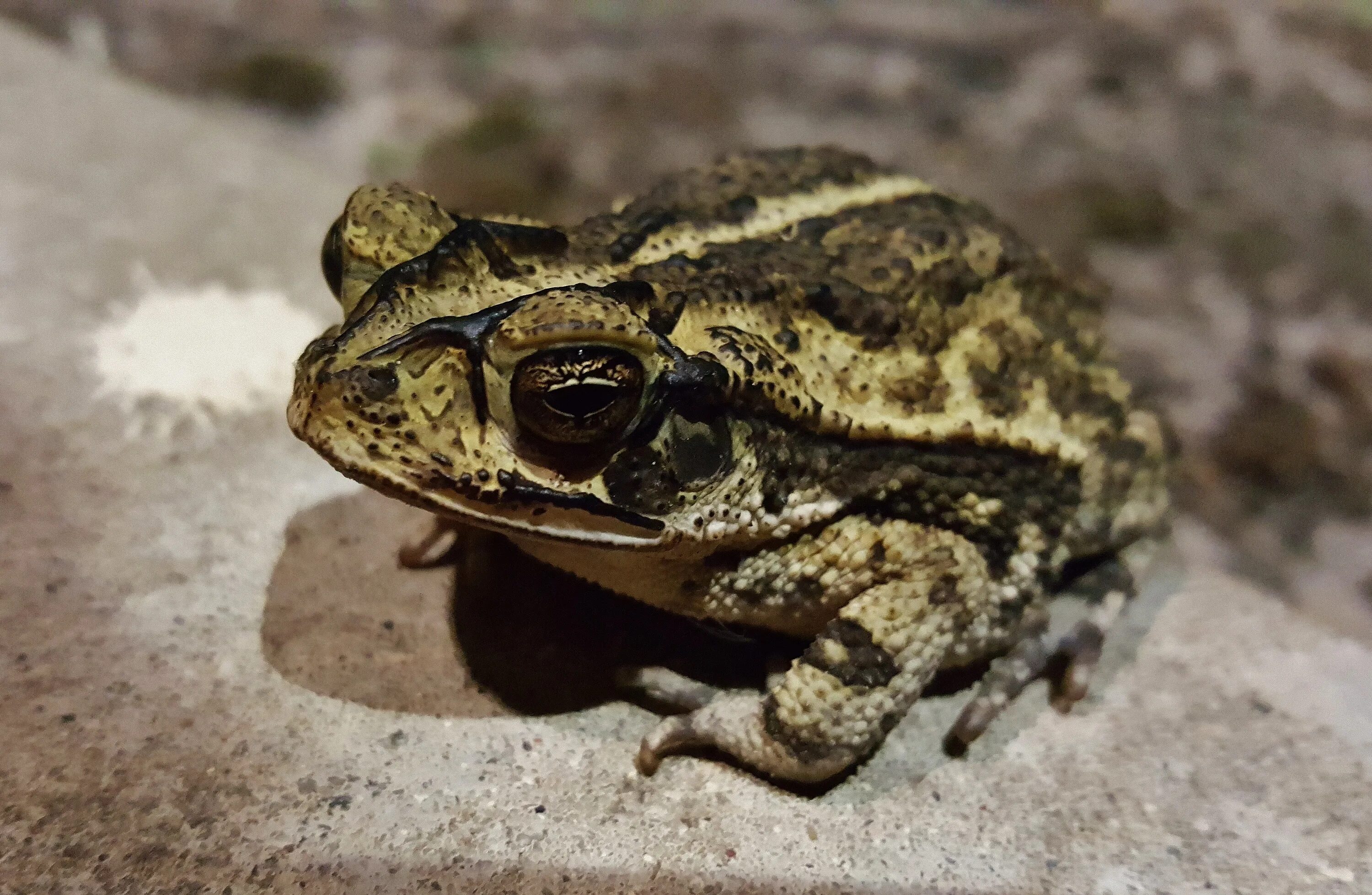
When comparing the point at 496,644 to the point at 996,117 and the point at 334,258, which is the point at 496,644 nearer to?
the point at 334,258

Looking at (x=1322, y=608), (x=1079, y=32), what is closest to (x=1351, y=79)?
(x=1079, y=32)

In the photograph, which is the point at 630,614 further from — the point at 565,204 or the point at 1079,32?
the point at 1079,32

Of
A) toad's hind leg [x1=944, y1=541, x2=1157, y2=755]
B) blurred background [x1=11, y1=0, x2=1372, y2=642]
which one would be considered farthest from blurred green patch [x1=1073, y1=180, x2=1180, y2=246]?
toad's hind leg [x1=944, y1=541, x2=1157, y2=755]

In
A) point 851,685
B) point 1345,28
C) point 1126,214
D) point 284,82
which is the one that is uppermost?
point 284,82

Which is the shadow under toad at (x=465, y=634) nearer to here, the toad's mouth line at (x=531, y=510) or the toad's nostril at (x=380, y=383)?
the toad's mouth line at (x=531, y=510)

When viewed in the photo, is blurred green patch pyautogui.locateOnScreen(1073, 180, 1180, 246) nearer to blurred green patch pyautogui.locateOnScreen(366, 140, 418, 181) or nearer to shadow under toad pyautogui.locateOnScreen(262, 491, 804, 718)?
blurred green patch pyautogui.locateOnScreen(366, 140, 418, 181)

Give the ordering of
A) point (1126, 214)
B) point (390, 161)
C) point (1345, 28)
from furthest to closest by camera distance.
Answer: point (390, 161)
point (1126, 214)
point (1345, 28)

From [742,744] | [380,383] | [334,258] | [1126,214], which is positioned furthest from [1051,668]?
[1126,214]
